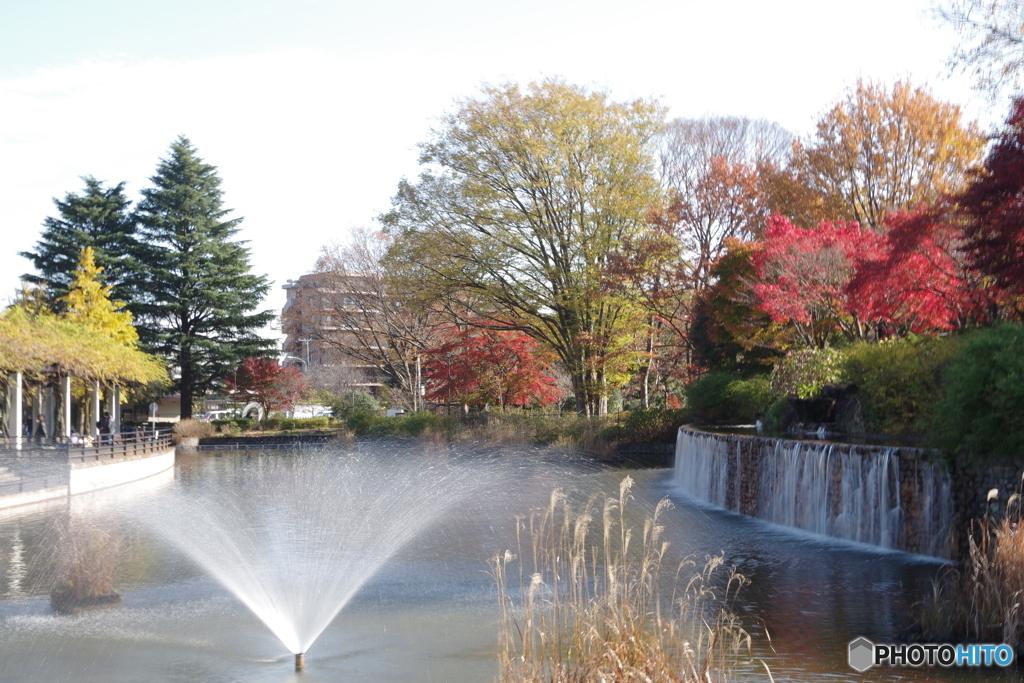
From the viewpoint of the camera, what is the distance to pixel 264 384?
5059cm

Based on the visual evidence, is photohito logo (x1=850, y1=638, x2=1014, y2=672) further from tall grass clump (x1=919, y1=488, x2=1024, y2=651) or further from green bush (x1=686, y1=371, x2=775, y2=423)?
green bush (x1=686, y1=371, x2=775, y2=423)

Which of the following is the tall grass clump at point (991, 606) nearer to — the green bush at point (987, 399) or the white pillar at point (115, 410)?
the green bush at point (987, 399)

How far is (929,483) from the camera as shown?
1166 centimetres

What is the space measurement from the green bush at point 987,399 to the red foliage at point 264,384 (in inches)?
1718

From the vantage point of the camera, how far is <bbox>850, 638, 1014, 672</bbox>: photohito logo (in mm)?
7000

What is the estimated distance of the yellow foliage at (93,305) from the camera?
4353 centimetres

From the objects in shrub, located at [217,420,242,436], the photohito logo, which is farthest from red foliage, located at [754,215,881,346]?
shrub, located at [217,420,242,436]

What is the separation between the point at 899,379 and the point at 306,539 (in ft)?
35.5

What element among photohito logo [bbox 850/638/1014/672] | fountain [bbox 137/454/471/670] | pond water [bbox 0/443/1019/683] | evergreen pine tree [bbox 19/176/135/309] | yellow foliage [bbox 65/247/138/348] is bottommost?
pond water [bbox 0/443/1019/683]

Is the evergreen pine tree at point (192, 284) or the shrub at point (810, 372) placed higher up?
the evergreen pine tree at point (192, 284)

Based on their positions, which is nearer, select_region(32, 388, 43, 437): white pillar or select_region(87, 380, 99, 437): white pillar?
select_region(87, 380, 99, 437): white pillar

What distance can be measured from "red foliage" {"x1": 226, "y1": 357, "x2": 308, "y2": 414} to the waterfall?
36811mm

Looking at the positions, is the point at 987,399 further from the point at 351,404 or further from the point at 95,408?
the point at 351,404

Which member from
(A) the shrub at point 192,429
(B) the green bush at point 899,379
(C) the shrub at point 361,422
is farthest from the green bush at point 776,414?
(A) the shrub at point 192,429
